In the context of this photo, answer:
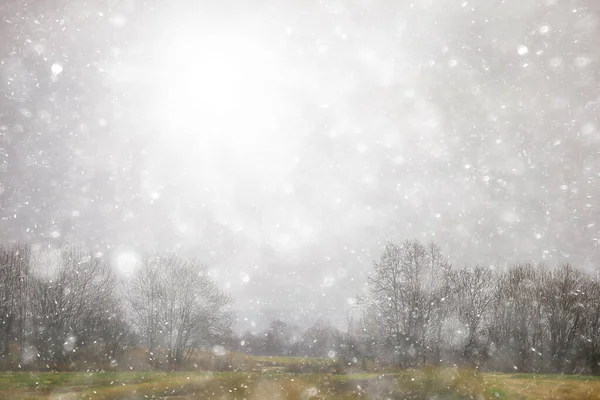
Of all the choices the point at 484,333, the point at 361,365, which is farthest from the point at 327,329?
the point at 361,365

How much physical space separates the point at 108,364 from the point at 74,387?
20.0m

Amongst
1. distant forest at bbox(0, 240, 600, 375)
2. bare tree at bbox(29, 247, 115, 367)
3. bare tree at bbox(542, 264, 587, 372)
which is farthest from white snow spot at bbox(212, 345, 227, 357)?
bare tree at bbox(542, 264, 587, 372)

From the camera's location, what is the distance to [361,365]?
4450 cm

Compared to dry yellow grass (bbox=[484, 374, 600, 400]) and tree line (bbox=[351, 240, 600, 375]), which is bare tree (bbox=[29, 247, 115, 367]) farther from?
dry yellow grass (bbox=[484, 374, 600, 400])

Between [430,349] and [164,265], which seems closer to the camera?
[430,349]

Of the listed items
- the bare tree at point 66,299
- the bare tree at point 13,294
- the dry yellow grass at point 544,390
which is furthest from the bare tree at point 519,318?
the bare tree at point 13,294

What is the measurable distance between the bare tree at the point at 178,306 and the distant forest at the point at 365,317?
0.39 ft

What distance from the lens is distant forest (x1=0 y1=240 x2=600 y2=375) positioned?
4697cm

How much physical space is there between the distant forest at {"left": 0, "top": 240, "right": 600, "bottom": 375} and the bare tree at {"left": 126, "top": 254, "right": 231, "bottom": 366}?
12cm

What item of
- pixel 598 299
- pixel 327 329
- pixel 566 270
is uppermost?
pixel 566 270

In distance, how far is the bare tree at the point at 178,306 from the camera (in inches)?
1938

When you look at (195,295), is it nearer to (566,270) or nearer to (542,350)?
(542,350)

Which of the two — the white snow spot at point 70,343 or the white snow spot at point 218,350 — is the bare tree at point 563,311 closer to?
the white snow spot at point 218,350

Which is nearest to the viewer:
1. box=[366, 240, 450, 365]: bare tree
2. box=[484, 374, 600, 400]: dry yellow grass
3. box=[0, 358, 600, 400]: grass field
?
box=[0, 358, 600, 400]: grass field
